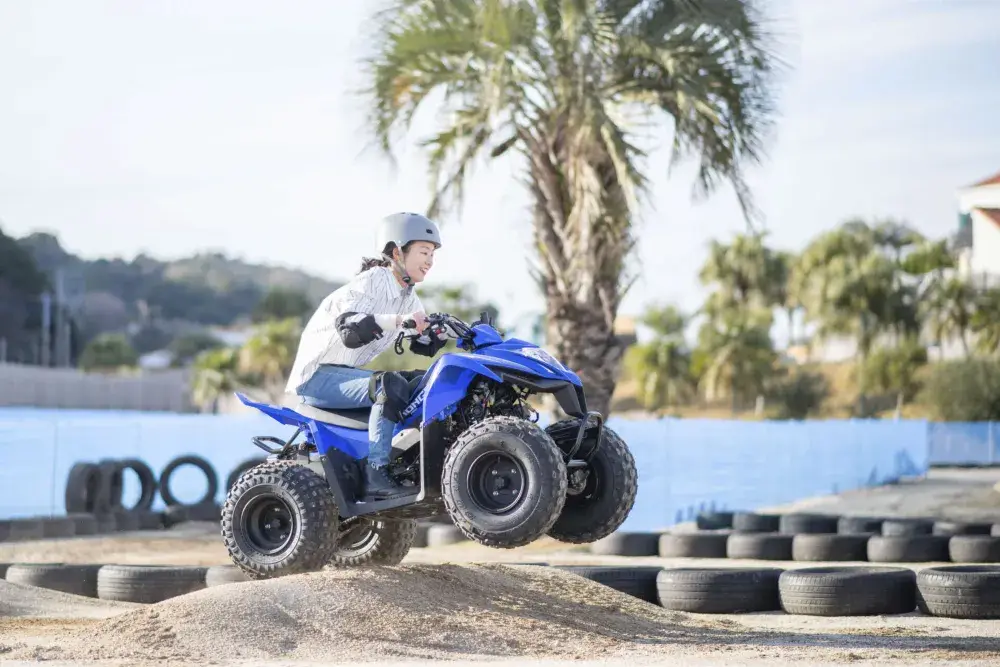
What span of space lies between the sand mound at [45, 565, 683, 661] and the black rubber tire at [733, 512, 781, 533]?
427 inches

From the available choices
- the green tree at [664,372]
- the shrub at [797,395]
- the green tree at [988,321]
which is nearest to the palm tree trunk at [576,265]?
the green tree at [988,321]

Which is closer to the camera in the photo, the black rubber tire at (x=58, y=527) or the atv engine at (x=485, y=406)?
the atv engine at (x=485, y=406)

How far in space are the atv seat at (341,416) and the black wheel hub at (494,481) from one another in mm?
996

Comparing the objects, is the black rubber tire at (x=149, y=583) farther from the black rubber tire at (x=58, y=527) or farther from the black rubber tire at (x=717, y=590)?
the black rubber tire at (x=58, y=527)

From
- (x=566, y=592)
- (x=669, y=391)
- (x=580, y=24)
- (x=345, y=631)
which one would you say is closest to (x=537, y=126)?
(x=580, y=24)

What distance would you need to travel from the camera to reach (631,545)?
54.4ft

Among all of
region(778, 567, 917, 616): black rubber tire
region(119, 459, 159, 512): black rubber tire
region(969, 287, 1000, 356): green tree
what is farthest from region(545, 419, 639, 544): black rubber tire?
region(969, 287, 1000, 356): green tree

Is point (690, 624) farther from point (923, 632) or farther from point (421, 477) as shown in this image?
point (421, 477)

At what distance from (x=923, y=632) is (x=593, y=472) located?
269 centimetres

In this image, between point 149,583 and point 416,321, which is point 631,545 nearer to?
point 149,583

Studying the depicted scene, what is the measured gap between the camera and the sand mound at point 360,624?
7879mm

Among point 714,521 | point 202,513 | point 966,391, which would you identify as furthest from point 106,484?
point 966,391

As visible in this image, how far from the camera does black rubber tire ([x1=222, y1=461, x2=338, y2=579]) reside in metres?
8.86

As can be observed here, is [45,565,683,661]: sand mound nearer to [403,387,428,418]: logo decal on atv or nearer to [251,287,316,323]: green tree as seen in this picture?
[403,387,428,418]: logo decal on atv
